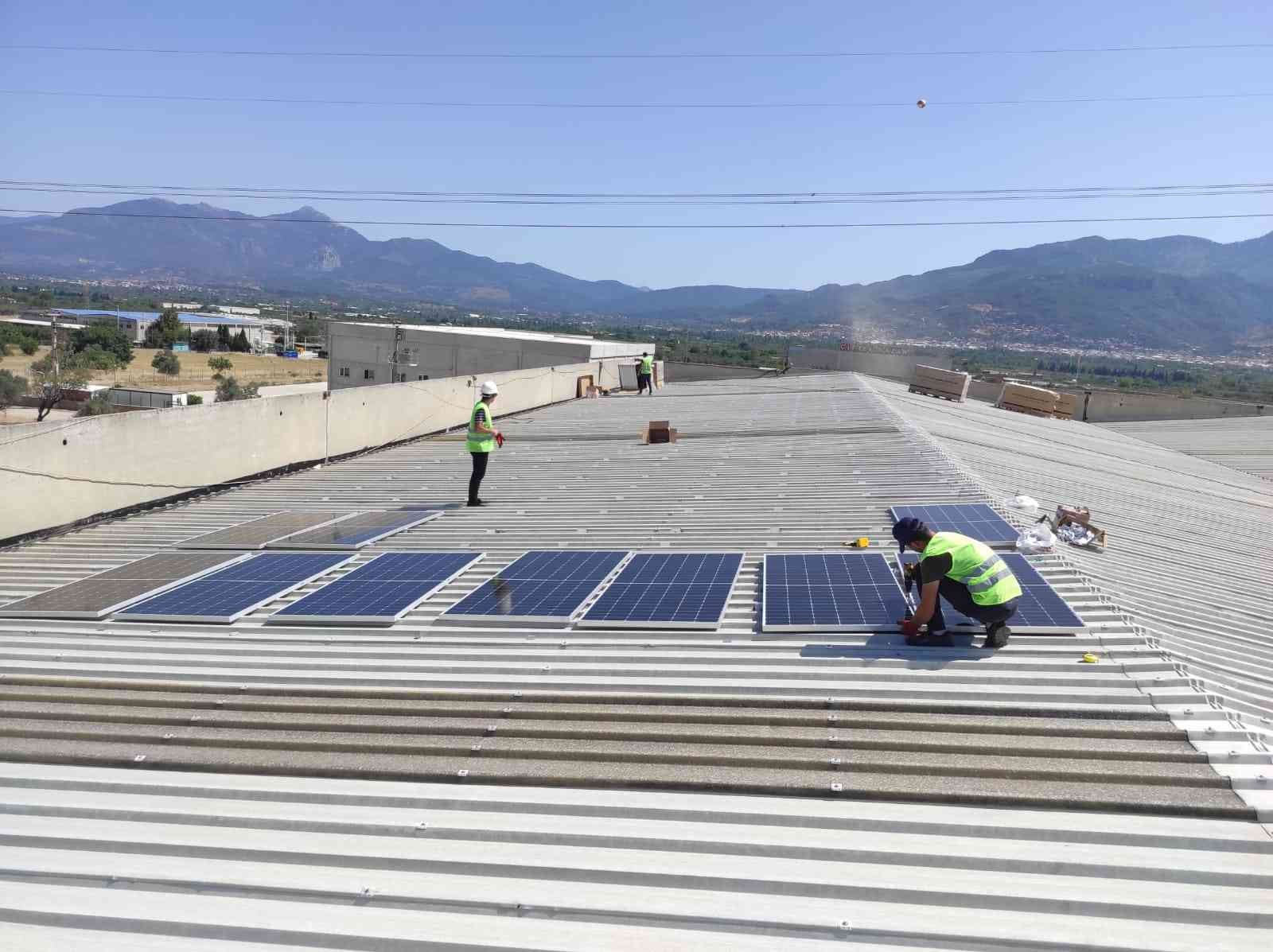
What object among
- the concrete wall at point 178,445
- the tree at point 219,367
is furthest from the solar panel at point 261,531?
the tree at point 219,367

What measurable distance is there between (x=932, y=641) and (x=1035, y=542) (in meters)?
2.79

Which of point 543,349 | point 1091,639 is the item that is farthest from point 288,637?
point 543,349

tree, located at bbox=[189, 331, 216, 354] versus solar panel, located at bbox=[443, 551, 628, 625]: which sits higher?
tree, located at bbox=[189, 331, 216, 354]

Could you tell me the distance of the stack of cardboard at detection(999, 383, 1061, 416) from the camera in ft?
116

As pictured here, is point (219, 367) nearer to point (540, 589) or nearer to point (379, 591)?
point (379, 591)

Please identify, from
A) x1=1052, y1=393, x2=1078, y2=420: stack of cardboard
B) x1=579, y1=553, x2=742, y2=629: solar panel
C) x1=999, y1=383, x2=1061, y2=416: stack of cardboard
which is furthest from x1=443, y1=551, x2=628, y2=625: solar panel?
x1=1052, y1=393, x2=1078, y2=420: stack of cardboard

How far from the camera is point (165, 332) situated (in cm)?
10969

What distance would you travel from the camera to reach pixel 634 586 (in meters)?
8.84

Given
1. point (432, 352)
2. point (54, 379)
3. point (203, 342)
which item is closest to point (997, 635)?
point (432, 352)

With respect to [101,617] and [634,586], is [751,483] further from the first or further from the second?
[101,617]

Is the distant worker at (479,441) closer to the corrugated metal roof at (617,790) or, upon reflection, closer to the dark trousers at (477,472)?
the dark trousers at (477,472)

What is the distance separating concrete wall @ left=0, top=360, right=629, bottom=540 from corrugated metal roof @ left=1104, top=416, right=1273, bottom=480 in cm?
2337

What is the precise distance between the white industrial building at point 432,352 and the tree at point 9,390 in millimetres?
21652

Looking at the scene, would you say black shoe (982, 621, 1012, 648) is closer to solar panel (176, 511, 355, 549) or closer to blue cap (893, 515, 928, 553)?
blue cap (893, 515, 928, 553)
